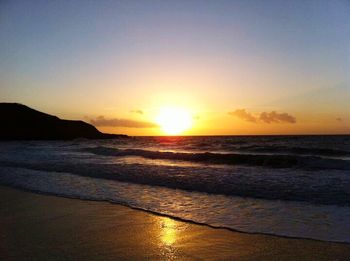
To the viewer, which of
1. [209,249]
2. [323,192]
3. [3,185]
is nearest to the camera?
[209,249]

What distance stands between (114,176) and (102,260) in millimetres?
Result: 9645

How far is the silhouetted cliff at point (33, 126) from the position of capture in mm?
100506

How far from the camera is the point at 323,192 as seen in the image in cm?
1007

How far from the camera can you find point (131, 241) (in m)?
5.63

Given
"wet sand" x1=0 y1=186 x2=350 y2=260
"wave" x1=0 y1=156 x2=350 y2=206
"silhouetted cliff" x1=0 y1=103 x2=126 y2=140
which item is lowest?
"wet sand" x1=0 y1=186 x2=350 y2=260

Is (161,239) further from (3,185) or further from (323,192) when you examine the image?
(3,185)

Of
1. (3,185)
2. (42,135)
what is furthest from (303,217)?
(42,135)

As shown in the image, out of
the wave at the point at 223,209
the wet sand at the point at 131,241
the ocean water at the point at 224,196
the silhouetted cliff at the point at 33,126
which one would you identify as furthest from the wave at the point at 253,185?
the silhouetted cliff at the point at 33,126

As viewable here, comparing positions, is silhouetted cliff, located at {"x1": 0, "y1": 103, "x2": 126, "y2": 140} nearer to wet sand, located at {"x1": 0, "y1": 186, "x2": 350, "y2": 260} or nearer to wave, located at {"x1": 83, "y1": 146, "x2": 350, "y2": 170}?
wave, located at {"x1": 83, "y1": 146, "x2": 350, "y2": 170}

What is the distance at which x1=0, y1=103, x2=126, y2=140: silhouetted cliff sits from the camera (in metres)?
101

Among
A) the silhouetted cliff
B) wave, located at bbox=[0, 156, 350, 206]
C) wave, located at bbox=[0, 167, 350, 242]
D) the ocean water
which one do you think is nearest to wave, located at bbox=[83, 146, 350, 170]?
wave, located at bbox=[0, 156, 350, 206]

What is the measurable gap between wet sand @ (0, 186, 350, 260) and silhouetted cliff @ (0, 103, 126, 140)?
97970 millimetres

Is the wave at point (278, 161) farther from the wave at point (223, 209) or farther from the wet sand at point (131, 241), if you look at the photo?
the wet sand at point (131, 241)

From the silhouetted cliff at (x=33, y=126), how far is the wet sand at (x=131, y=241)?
98.0 meters
